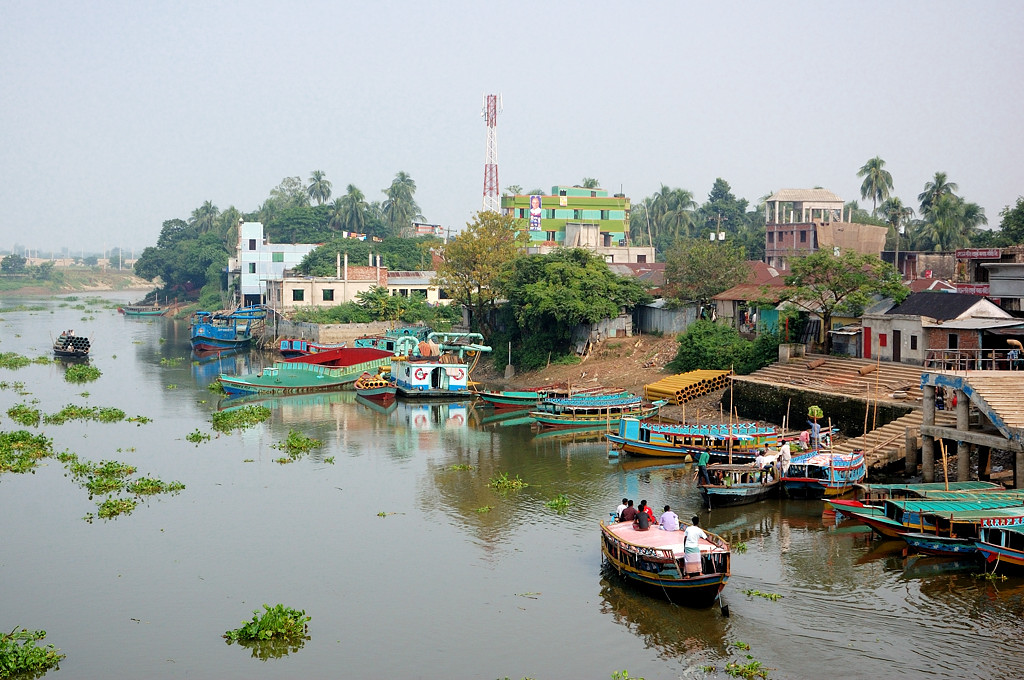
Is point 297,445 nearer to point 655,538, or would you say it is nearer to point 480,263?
point 655,538

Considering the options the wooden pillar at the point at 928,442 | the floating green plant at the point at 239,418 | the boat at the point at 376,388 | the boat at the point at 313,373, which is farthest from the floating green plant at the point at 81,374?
the wooden pillar at the point at 928,442

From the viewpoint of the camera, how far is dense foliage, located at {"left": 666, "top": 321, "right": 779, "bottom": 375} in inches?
1757

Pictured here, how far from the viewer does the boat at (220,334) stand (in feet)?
253

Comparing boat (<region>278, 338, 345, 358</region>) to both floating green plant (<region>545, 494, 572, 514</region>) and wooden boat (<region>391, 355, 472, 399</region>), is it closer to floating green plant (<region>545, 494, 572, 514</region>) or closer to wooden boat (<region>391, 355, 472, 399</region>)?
wooden boat (<region>391, 355, 472, 399</region>)

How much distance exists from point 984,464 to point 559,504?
41.5ft

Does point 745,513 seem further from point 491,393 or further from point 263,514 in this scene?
point 491,393

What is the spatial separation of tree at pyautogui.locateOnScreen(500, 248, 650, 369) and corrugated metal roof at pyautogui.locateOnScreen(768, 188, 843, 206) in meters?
34.3

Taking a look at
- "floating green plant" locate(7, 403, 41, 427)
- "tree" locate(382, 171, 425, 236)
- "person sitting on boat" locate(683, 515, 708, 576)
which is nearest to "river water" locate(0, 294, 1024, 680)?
"person sitting on boat" locate(683, 515, 708, 576)

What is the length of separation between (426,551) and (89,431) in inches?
899

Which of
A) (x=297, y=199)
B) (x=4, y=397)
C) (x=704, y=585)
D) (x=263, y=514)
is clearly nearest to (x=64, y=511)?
(x=263, y=514)

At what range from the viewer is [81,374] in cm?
5969

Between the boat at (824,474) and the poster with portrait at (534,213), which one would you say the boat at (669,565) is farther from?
the poster with portrait at (534,213)

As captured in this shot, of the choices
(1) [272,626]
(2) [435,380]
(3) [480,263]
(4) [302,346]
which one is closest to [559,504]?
(1) [272,626]

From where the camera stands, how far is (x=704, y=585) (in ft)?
70.2
